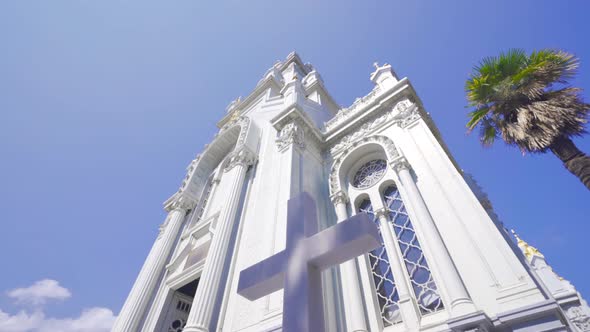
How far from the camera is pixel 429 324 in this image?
5414mm

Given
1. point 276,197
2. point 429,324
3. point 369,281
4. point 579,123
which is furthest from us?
point 276,197

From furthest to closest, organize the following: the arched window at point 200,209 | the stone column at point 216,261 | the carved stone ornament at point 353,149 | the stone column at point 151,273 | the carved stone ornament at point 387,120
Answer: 1. the arched window at point 200,209
2. the stone column at point 151,273
3. the carved stone ornament at point 387,120
4. the carved stone ornament at point 353,149
5. the stone column at point 216,261

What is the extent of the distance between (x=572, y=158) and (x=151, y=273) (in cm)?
1224

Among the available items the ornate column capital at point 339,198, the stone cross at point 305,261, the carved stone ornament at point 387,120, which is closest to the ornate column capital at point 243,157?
the carved stone ornament at point 387,120

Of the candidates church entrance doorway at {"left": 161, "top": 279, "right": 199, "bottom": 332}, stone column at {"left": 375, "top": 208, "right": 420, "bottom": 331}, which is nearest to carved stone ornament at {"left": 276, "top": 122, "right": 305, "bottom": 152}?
stone column at {"left": 375, "top": 208, "right": 420, "bottom": 331}

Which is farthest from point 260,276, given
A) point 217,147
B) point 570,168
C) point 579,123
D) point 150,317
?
point 217,147

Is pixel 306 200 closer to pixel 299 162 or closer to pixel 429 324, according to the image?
pixel 429 324

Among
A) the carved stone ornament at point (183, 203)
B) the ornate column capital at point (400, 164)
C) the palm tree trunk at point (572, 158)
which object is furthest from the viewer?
the carved stone ornament at point (183, 203)

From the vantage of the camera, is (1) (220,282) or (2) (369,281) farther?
(1) (220,282)

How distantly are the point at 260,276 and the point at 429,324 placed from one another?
382 centimetres

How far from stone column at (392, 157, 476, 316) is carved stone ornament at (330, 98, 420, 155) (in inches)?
71.2

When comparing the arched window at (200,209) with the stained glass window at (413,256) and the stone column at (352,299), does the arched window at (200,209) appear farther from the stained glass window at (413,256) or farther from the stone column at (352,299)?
the stained glass window at (413,256)

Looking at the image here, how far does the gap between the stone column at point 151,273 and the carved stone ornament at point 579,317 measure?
10461 mm

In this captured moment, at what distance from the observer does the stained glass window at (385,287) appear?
639 cm
